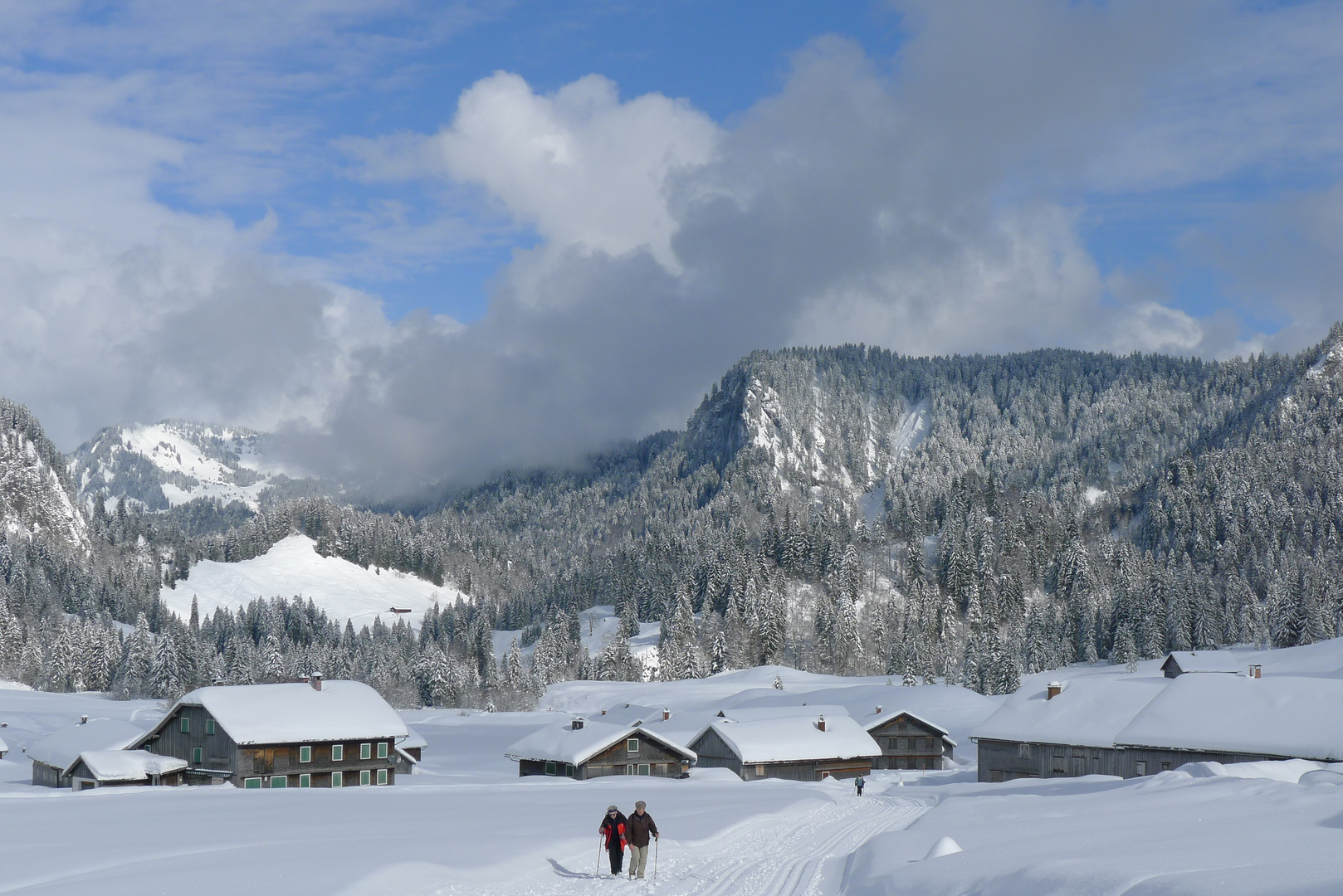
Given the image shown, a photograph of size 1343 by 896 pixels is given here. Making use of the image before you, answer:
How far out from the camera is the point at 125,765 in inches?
2132

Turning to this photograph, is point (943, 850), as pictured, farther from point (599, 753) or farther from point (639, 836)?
point (599, 753)

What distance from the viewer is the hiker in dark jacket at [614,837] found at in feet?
73.9

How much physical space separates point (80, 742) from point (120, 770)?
11.5ft

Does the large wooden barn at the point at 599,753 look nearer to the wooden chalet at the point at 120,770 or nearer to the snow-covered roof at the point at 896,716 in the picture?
the snow-covered roof at the point at 896,716

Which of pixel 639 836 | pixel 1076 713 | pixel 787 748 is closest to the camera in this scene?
pixel 639 836

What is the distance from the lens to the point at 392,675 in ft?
462

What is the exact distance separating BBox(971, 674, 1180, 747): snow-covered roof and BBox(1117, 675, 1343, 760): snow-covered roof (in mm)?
1705

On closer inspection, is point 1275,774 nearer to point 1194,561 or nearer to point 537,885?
point 537,885

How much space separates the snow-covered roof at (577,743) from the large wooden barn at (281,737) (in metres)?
8.28

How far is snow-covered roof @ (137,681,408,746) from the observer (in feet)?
177

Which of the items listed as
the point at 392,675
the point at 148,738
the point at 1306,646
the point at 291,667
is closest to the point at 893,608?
the point at 1306,646

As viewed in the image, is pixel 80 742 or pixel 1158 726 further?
pixel 80 742

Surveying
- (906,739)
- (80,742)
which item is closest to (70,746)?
(80,742)

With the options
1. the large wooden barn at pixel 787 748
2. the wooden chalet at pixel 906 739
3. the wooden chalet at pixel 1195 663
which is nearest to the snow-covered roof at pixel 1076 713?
the large wooden barn at pixel 787 748
